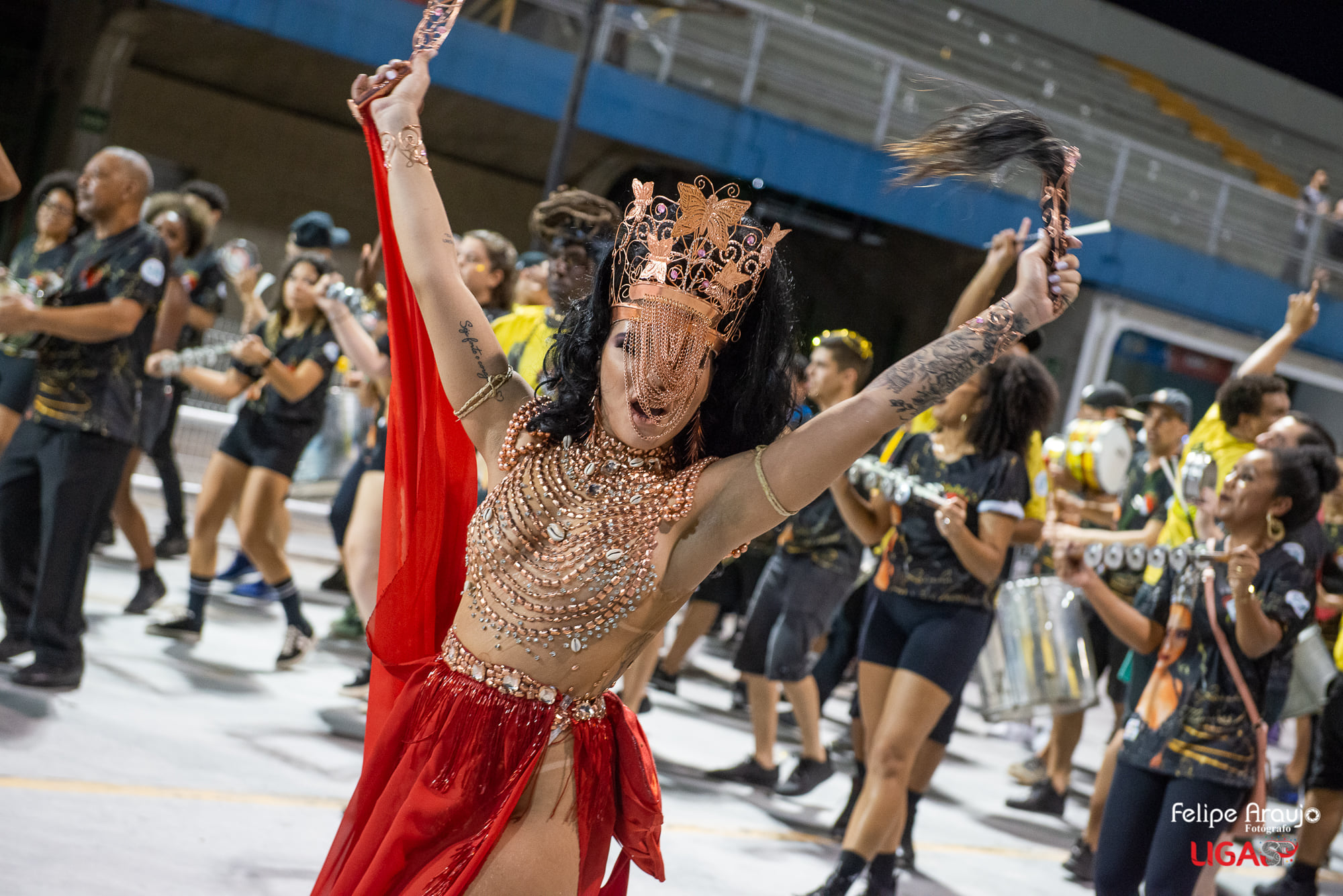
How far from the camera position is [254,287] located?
840 cm

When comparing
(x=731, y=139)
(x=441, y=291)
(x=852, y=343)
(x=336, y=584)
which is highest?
(x=731, y=139)

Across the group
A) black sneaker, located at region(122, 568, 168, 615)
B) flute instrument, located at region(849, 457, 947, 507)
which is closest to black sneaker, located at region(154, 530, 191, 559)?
black sneaker, located at region(122, 568, 168, 615)

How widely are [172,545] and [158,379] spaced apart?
1.49 metres

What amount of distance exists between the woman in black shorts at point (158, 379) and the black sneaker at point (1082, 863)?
459cm

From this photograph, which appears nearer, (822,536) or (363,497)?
(363,497)

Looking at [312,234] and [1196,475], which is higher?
[312,234]

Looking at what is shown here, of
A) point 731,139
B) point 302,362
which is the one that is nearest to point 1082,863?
point 302,362

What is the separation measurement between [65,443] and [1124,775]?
3939 millimetres

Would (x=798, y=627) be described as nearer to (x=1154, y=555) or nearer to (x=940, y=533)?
(x=940, y=533)

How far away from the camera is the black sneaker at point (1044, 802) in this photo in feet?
20.7

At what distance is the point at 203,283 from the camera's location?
298 inches

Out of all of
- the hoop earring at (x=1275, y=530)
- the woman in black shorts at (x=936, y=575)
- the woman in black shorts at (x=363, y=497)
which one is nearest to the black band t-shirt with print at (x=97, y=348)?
the woman in black shorts at (x=363, y=497)

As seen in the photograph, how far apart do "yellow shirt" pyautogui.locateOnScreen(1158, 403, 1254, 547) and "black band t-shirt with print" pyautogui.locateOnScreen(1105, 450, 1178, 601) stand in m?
0.60

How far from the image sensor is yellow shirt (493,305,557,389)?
15.6 ft
